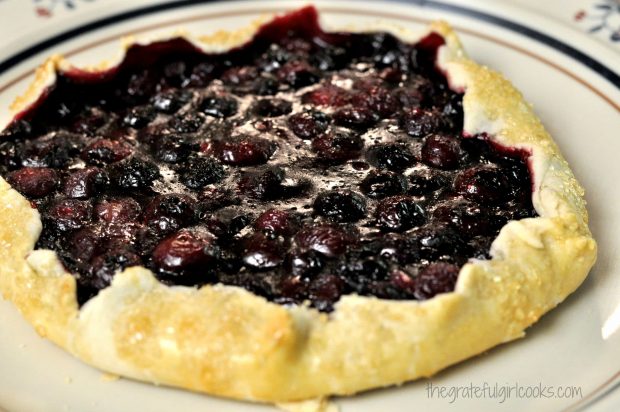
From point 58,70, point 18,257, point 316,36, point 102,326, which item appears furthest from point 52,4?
point 102,326

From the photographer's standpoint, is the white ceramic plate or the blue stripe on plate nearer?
the white ceramic plate

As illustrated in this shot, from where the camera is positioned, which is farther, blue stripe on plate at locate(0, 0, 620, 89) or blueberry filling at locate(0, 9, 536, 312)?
blue stripe on plate at locate(0, 0, 620, 89)

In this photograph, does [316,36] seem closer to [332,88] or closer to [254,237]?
[332,88]

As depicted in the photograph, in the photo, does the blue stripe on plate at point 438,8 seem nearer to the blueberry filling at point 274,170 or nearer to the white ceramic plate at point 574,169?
the white ceramic plate at point 574,169

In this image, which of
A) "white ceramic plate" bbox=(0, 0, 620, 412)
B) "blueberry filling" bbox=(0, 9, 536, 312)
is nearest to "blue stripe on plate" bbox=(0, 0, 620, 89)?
"white ceramic plate" bbox=(0, 0, 620, 412)

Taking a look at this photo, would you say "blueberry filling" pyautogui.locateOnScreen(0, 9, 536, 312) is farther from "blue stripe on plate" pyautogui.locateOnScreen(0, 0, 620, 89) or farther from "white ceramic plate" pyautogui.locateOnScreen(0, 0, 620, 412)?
"blue stripe on plate" pyautogui.locateOnScreen(0, 0, 620, 89)

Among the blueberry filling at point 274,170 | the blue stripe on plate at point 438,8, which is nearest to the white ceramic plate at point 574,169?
the blue stripe on plate at point 438,8

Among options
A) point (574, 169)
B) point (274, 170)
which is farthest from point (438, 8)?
point (274, 170)
